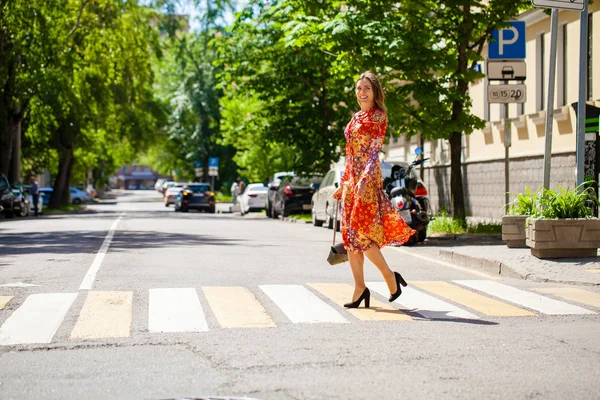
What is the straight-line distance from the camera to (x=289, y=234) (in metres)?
21.9

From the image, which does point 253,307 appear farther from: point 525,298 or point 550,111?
point 550,111

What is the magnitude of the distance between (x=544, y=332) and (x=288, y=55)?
24397 mm

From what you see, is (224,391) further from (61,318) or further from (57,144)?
(57,144)

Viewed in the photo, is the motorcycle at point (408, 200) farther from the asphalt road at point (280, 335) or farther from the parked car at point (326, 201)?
the parked car at point (326, 201)

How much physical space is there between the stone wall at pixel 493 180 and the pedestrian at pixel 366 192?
46.9 feet

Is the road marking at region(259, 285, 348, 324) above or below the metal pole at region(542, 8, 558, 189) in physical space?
below

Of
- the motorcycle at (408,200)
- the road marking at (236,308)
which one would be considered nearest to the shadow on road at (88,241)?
the motorcycle at (408,200)

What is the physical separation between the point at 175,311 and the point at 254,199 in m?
35.0

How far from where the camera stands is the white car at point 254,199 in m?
43.0

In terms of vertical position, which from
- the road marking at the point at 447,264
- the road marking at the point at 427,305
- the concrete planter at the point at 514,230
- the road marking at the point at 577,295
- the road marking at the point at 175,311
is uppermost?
the concrete planter at the point at 514,230

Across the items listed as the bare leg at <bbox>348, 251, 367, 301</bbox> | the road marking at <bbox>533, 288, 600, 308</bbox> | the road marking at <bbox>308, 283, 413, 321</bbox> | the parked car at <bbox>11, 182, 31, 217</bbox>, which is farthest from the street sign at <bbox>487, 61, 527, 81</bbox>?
the parked car at <bbox>11, 182, 31, 217</bbox>

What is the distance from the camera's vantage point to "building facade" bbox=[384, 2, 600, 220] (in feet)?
72.6

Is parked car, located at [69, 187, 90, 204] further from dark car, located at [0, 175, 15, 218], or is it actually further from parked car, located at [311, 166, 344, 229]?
parked car, located at [311, 166, 344, 229]

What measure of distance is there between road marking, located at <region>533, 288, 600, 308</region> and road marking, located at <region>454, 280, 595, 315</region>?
0.79ft
